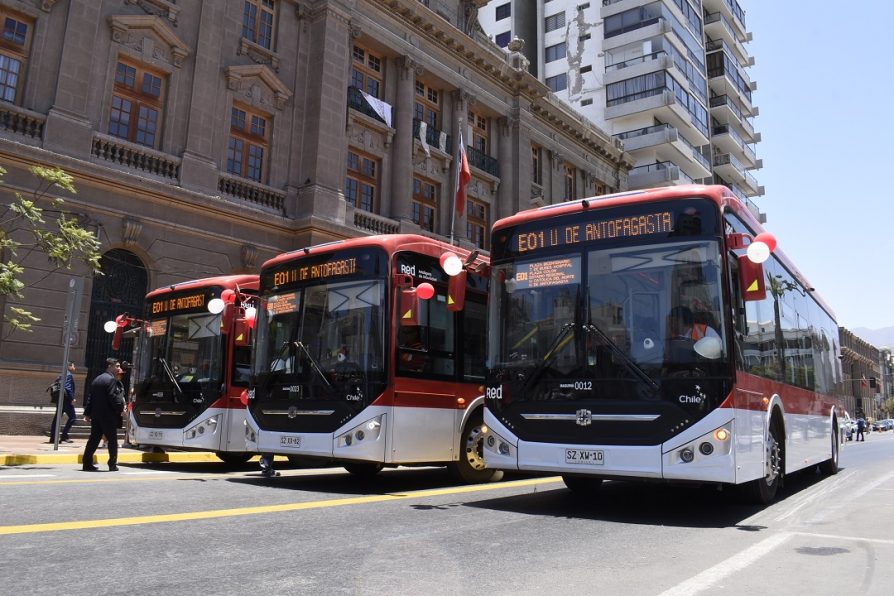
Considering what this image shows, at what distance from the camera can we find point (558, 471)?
283 inches

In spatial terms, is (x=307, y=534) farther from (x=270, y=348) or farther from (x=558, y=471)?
(x=270, y=348)

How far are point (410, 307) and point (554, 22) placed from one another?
54423 millimetres

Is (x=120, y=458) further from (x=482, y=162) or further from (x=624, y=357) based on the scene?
(x=482, y=162)

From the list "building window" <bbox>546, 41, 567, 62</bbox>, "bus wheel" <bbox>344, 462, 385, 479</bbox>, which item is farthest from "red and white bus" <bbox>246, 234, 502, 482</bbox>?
"building window" <bbox>546, 41, 567, 62</bbox>

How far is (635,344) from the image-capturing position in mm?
6984

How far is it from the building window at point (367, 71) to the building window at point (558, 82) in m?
31.1

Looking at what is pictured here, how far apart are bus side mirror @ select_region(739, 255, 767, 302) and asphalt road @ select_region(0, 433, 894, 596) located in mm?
2222

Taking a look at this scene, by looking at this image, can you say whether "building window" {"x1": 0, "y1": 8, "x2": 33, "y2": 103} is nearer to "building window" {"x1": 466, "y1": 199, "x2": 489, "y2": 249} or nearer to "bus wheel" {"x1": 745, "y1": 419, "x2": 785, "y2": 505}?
"building window" {"x1": 466, "y1": 199, "x2": 489, "y2": 249}

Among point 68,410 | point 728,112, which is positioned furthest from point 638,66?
point 68,410

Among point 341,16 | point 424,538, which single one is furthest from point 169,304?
point 341,16

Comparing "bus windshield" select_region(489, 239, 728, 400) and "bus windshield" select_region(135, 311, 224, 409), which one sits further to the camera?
"bus windshield" select_region(135, 311, 224, 409)

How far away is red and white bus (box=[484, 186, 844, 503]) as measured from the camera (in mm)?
6664

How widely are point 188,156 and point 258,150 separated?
3.14 m

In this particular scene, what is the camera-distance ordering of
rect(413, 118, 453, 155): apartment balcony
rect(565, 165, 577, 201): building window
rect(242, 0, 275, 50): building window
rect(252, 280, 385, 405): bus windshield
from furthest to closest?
rect(565, 165, 577, 201): building window
rect(413, 118, 453, 155): apartment balcony
rect(242, 0, 275, 50): building window
rect(252, 280, 385, 405): bus windshield
